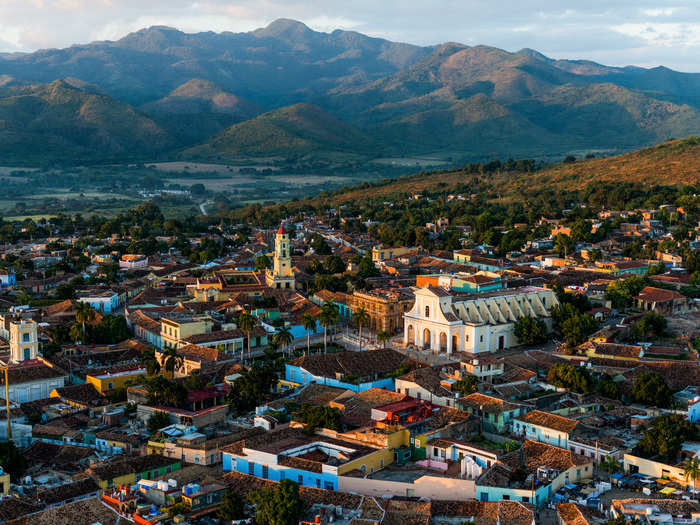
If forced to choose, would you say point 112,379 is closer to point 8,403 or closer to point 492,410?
point 8,403

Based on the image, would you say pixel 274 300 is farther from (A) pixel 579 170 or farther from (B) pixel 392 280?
(A) pixel 579 170

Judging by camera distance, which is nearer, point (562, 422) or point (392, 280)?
point (562, 422)

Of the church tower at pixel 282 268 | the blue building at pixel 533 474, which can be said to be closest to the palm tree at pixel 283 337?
the church tower at pixel 282 268

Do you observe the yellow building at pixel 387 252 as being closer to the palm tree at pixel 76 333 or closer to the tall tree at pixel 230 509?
the palm tree at pixel 76 333

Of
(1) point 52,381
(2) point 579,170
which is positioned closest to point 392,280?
(1) point 52,381

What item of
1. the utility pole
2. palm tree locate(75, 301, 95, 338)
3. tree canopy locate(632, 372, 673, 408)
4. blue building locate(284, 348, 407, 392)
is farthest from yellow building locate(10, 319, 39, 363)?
tree canopy locate(632, 372, 673, 408)

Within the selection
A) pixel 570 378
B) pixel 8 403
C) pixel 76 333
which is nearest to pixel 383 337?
pixel 570 378
